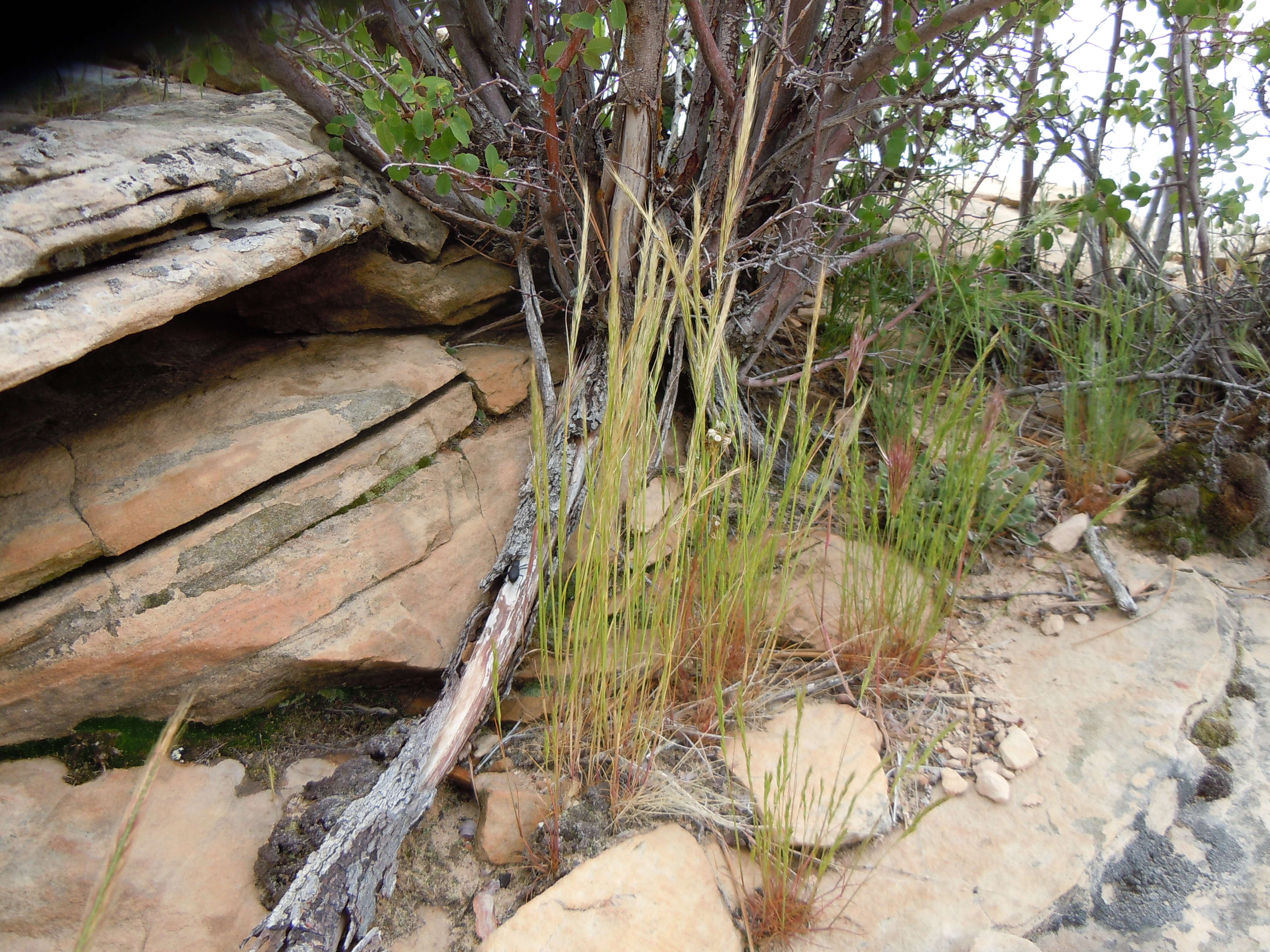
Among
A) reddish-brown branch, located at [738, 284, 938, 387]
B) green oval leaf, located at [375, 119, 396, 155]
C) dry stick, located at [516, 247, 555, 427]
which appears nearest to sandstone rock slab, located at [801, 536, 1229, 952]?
reddish-brown branch, located at [738, 284, 938, 387]

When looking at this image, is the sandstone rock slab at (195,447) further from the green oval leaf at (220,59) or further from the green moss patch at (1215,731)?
the green moss patch at (1215,731)

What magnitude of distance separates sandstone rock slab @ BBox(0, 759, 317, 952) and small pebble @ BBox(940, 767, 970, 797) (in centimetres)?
155

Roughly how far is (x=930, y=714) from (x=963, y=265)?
5.45 ft

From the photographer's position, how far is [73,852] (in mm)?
1593

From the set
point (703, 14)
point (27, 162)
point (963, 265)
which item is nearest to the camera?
→ point (27, 162)

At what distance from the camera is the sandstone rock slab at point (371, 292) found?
231 centimetres

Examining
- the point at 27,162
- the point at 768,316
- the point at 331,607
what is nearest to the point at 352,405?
the point at 331,607

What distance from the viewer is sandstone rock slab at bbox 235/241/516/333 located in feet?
7.57

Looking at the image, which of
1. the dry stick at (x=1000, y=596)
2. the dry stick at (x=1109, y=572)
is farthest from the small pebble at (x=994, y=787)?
the dry stick at (x=1109, y=572)

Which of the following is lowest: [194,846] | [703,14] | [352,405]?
[194,846]

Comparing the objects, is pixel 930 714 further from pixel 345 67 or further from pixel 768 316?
pixel 345 67

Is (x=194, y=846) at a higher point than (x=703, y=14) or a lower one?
lower

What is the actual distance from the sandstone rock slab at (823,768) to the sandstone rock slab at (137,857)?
3.61 ft

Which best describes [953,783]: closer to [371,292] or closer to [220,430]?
[220,430]
